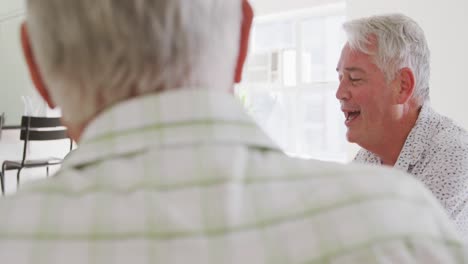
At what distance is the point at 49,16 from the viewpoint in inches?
18.3

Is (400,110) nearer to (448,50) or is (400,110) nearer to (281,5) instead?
(448,50)

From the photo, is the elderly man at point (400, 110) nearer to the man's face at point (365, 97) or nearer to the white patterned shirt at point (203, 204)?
the man's face at point (365, 97)

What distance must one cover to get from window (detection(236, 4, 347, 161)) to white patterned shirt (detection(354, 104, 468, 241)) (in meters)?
3.48

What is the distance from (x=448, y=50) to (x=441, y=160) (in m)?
2.67

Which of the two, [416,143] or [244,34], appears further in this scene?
[416,143]

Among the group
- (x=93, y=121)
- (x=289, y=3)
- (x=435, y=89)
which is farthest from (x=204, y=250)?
(x=289, y=3)

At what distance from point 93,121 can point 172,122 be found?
0.30 ft

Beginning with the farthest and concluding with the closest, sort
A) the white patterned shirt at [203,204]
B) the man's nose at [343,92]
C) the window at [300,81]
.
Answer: the window at [300,81], the man's nose at [343,92], the white patterned shirt at [203,204]

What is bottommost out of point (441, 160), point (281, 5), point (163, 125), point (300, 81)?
point (300, 81)

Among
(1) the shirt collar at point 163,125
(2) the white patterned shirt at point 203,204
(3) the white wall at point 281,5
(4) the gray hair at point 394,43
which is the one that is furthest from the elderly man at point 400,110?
(3) the white wall at point 281,5

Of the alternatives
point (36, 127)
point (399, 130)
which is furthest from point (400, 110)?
point (36, 127)

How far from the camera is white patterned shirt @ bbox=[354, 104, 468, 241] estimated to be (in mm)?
1280

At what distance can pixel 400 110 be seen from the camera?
1.50 metres

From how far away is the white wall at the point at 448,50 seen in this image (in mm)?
3533
